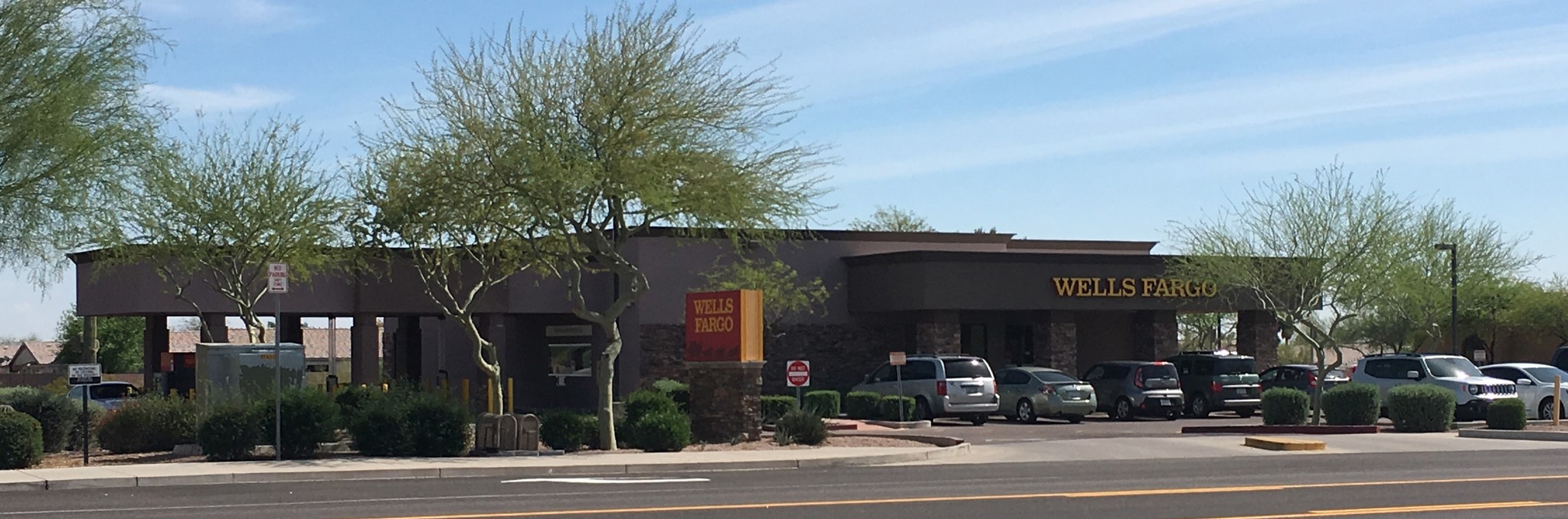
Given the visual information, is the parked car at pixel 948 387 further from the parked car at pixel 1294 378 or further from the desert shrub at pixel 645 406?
the desert shrub at pixel 645 406

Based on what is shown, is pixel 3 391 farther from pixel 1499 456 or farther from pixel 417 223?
pixel 1499 456

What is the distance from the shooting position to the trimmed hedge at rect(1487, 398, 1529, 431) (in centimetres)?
3158

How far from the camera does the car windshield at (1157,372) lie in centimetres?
A: 3988

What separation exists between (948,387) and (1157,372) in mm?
5613

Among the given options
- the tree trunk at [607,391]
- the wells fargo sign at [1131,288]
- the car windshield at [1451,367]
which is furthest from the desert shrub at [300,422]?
the wells fargo sign at [1131,288]

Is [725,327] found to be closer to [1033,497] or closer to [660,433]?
[660,433]

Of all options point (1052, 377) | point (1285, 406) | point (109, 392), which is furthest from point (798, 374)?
point (109, 392)

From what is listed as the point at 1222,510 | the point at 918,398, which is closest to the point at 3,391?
the point at 918,398

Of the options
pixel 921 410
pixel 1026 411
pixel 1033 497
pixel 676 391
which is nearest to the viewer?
pixel 1033 497

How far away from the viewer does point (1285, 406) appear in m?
32.8

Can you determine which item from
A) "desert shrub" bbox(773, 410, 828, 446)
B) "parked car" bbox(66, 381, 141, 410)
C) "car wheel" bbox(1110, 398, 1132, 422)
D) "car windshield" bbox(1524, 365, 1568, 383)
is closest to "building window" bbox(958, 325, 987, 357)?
"car wheel" bbox(1110, 398, 1132, 422)

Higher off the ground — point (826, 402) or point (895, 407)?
point (826, 402)

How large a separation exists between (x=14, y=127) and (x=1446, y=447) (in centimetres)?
2193

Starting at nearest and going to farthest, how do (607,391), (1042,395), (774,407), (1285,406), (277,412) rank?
(277,412) → (607,391) → (1285,406) → (774,407) → (1042,395)
